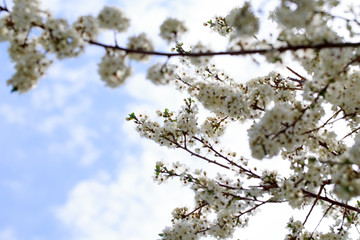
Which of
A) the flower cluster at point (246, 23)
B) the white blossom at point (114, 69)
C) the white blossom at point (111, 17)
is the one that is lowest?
the white blossom at point (114, 69)

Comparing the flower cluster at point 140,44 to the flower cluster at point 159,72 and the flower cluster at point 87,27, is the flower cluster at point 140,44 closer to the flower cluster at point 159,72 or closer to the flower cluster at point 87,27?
the flower cluster at point 159,72

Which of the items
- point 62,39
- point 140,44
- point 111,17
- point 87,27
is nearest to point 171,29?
point 140,44

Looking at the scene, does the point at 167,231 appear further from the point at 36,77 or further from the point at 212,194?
the point at 36,77

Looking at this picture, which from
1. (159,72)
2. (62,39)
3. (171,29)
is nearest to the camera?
(62,39)

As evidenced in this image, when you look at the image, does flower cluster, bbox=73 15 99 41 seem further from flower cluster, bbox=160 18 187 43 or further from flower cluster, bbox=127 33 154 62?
flower cluster, bbox=160 18 187 43

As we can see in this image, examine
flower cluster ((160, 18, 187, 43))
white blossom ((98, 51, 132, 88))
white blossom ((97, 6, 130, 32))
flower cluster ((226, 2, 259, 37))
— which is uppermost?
flower cluster ((160, 18, 187, 43))

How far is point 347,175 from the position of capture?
4.07m

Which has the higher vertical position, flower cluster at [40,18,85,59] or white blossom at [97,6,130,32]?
white blossom at [97,6,130,32]

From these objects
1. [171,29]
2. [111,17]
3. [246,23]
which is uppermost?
[171,29]

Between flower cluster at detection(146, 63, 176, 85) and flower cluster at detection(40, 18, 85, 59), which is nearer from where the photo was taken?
flower cluster at detection(40, 18, 85, 59)

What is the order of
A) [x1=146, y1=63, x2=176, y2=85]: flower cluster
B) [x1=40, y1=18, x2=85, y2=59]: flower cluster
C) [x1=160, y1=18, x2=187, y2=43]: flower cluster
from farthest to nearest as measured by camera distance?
[x1=160, y1=18, x2=187, y2=43]: flower cluster, [x1=146, y1=63, x2=176, y2=85]: flower cluster, [x1=40, y1=18, x2=85, y2=59]: flower cluster

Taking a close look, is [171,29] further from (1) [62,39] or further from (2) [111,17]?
(1) [62,39]

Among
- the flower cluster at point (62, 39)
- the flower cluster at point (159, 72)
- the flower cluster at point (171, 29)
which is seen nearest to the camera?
the flower cluster at point (62, 39)

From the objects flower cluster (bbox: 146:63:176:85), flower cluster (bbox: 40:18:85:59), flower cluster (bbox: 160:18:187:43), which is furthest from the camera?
flower cluster (bbox: 160:18:187:43)
